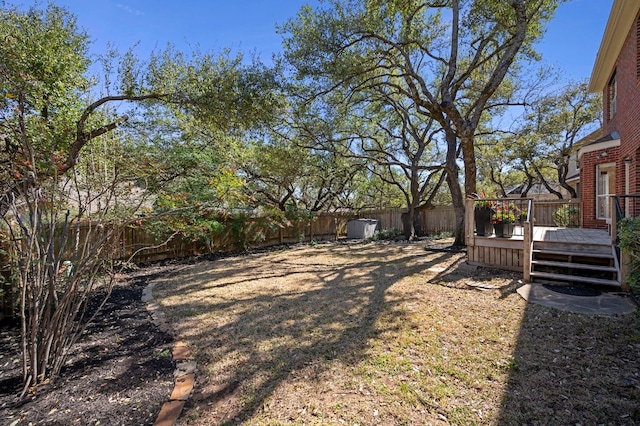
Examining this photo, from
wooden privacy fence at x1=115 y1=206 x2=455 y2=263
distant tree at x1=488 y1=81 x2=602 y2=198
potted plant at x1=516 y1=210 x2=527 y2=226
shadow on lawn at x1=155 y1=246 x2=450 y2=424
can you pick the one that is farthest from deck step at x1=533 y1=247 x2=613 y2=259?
distant tree at x1=488 y1=81 x2=602 y2=198

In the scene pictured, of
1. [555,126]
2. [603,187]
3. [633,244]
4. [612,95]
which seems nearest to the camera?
[633,244]

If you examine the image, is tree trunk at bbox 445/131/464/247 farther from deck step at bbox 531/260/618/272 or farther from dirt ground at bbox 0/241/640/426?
dirt ground at bbox 0/241/640/426

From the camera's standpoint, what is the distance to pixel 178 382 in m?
2.53

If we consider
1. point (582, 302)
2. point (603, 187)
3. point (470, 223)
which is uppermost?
point (603, 187)

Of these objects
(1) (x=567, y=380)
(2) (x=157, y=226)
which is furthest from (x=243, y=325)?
(2) (x=157, y=226)

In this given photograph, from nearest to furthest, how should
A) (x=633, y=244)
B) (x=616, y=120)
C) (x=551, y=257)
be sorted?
(x=633, y=244) → (x=551, y=257) → (x=616, y=120)

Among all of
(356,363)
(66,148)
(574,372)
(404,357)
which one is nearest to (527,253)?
(574,372)

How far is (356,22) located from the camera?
7.82 m

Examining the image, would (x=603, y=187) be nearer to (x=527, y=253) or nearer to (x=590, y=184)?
(x=590, y=184)

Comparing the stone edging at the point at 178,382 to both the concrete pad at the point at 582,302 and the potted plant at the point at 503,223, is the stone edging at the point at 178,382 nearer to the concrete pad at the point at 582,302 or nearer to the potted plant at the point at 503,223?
the concrete pad at the point at 582,302

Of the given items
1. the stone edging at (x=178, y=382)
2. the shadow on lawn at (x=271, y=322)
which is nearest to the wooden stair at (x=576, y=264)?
the shadow on lawn at (x=271, y=322)

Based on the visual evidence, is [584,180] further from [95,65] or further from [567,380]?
[95,65]

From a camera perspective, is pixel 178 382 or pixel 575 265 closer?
pixel 178 382

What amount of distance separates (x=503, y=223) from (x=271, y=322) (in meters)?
5.19
